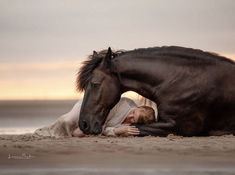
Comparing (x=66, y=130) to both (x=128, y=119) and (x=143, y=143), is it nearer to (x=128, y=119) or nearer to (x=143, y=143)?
(x=128, y=119)

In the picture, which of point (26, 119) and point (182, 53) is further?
point (26, 119)

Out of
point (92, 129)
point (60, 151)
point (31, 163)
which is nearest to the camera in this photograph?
point (31, 163)

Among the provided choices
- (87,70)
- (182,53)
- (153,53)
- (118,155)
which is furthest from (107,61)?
(118,155)

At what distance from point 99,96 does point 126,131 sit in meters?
0.33

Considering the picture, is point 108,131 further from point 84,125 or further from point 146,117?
point 146,117

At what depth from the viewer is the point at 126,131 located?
641 cm

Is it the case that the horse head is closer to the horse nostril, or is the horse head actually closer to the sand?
the horse nostril

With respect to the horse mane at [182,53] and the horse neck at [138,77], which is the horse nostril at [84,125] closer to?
the horse neck at [138,77]

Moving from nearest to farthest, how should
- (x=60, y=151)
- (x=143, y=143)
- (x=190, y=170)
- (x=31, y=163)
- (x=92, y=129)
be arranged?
(x=190, y=170), (x=31, y=163), (x=60, y=151), (x=143, y=143), (x=92, y=129)

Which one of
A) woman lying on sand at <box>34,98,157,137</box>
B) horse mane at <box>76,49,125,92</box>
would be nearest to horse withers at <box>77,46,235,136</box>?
horse mane at <box>76,49,125,92</box>

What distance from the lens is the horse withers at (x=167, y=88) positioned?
6406mm

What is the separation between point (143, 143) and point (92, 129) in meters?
0.63

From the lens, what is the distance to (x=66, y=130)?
6.66m

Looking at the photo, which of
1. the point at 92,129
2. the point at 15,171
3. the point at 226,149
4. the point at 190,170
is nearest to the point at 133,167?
the point at 190,170
